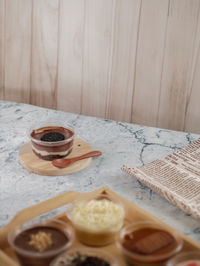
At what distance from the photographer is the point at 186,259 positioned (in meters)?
0.86

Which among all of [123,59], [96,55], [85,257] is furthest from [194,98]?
[85,257]

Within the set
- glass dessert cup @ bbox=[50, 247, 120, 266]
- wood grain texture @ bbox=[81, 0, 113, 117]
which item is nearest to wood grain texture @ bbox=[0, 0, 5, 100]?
wood grain texture @ bbox=[81, 0, 113, 117]

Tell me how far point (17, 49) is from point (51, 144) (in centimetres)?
80

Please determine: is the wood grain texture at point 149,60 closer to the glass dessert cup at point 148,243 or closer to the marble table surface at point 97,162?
the marble table surface at point 97,162

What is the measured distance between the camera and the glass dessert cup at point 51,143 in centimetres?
135

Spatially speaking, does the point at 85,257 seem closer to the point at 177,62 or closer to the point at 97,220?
the point at 97,220

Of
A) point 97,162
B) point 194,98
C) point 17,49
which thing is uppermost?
point 17,49

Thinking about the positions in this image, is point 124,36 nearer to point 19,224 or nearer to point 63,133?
point 63,133

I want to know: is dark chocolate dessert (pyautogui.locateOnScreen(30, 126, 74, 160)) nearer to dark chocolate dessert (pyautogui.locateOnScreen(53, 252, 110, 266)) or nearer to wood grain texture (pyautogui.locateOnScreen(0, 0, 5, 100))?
dark chocolate dessert (pyautogui.locateOnScreen(53, 252, 110, 266))

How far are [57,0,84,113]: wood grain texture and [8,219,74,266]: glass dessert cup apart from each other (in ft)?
3.40

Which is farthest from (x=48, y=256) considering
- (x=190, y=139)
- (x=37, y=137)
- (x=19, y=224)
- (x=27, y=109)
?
(x=27, y=109)

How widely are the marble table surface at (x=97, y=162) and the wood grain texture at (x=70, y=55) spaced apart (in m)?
0.18

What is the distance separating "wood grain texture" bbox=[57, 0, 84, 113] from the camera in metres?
1.80

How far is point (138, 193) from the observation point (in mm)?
1235
